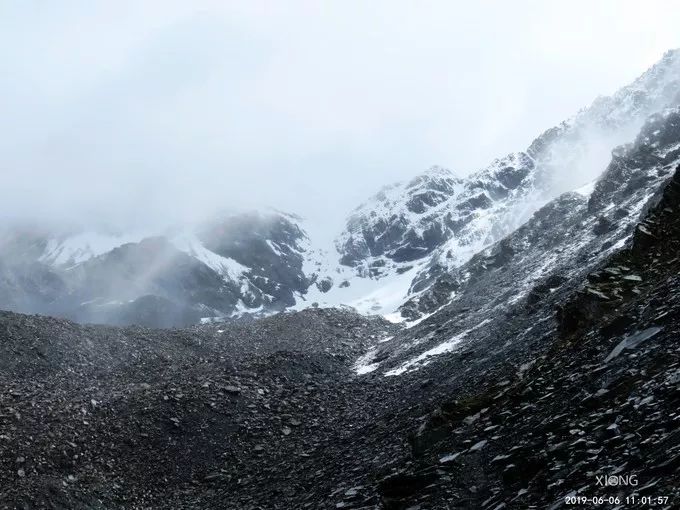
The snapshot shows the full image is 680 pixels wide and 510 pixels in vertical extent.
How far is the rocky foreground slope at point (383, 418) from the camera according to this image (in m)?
12.2

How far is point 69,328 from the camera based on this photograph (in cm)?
5259

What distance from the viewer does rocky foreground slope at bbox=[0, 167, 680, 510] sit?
39.9 ft

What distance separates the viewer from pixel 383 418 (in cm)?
2911

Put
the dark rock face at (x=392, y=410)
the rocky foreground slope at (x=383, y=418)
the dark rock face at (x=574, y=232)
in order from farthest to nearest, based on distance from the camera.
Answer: the dark rock face at (x=574, y=232), the dark rock face at (x=392, y=410), the rocky foreground slope at (x=383, y=418)

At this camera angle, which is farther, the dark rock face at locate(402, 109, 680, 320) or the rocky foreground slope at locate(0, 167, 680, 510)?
the dark rock face at locate(402, 109, 680, 320)

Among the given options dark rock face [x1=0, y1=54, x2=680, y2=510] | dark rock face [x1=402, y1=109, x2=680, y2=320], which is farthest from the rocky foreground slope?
dark rock face [x1=402, y1=109, x2=680, y2=320]

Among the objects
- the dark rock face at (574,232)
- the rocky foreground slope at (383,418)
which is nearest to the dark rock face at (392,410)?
the rocky foreground slope at (383,418)

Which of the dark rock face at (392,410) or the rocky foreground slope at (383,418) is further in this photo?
the dark rock face at (392,410)

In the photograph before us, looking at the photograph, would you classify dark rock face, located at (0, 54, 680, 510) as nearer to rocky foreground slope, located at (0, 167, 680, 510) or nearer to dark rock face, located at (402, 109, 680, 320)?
rocky foreground slope, located at (0, 167, 680, 510)

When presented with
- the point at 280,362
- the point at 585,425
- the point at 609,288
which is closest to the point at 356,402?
the point at 280,362

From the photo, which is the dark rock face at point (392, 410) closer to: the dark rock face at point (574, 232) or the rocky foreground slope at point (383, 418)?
the rocky foreground slope at point (383, 418)

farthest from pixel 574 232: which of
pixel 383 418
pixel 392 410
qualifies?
pixel 383 418

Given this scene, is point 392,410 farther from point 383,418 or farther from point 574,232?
point 574,232

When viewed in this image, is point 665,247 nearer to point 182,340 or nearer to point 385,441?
point 385,441
